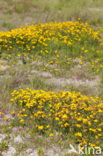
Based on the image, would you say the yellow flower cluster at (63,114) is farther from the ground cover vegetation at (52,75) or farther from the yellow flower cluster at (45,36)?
the yellow flower cluster at (45,36)

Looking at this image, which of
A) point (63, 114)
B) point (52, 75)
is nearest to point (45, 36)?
point (52, 75)

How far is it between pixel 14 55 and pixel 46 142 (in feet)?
12.5

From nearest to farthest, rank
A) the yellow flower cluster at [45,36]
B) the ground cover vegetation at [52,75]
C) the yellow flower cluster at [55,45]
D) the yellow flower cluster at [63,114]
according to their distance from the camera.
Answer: the yellow flower cluster at [63,114] → the ground cover vegetation at [52,75] → the yellow flower cluster at [55,45] → the yellow flower cluster at [45,36]

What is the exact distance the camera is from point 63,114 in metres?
4.00

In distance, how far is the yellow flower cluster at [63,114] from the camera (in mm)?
3768

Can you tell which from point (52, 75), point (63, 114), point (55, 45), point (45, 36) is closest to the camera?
point (63, 114)

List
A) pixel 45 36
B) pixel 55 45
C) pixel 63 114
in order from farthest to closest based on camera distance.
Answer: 1. pixel 45 36
2. pixel 55 45
3. pixel 63 114

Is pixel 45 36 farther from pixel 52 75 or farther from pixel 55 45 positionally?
pixel 52 75

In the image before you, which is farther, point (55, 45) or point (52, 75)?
point (55, 45)

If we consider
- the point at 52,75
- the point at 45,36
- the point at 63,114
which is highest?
the point at 45,36

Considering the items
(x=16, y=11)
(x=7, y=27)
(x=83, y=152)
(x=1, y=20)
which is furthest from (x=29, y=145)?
(x=16, y=11)

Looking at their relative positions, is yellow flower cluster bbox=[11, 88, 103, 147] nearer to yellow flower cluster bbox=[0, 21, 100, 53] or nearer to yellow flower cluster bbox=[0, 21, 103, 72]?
yellow flower cluster bbox=[0, 21, 103, 72]

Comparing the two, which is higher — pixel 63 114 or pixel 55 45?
pixel 55 45

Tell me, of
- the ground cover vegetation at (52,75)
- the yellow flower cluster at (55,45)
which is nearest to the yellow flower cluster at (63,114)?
the ground cover vegetation at (52,75)
